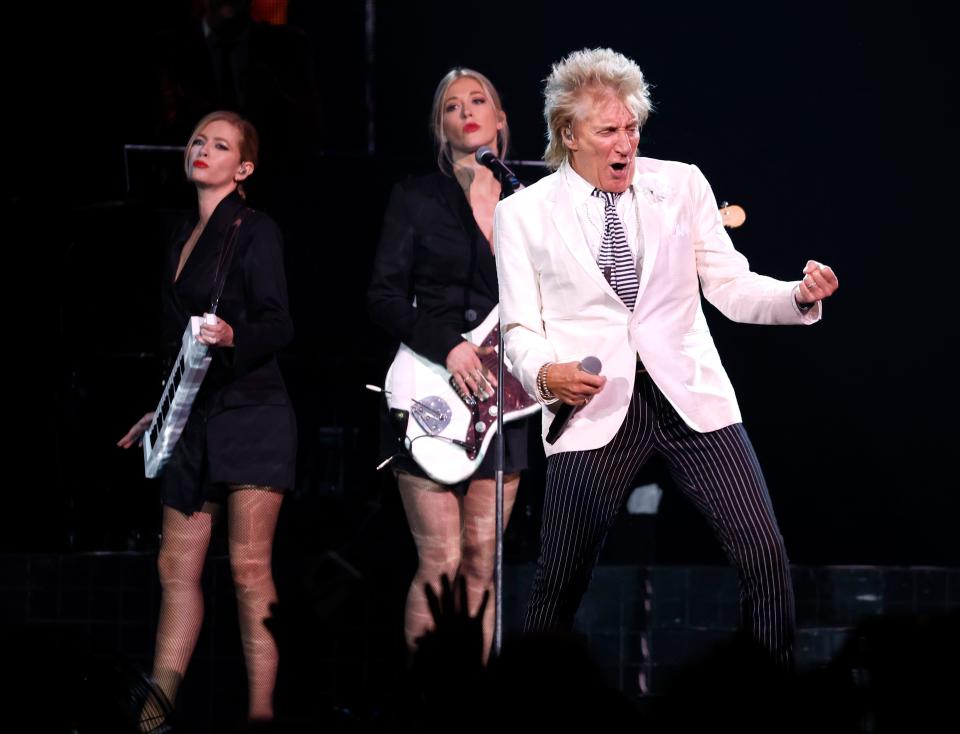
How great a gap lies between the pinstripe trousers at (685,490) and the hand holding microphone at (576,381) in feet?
0.79

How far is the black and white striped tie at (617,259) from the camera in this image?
370 centimetres

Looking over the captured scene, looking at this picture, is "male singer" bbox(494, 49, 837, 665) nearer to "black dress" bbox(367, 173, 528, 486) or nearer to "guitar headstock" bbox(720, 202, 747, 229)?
"guitar headstock" bbox(720, 202, 747, 229)

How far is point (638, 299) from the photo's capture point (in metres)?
3.64

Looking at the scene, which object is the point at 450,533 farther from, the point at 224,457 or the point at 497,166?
the point at 497,166

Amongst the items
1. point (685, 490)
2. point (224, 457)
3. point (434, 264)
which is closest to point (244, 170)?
point (434, 264)

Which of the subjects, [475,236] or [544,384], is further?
[475,236]

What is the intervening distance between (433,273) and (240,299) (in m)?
0.66

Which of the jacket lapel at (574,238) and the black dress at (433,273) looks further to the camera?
the black dress at (433,273)

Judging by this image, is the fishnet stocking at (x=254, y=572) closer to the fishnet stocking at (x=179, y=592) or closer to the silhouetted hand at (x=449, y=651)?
the fishnet stocking at (x=179, y=592)

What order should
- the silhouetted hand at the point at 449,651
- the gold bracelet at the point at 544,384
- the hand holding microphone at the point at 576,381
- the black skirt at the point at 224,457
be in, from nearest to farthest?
the silhouetted hand at the point at 449,651
the hand holding microphone at the point at 576,381
the gold bracelet at the point at 544,384
the black skirt at the point at 224,457

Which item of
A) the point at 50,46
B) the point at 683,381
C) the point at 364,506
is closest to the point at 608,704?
the point at 683,381

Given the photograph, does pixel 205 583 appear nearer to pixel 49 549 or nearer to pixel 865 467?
pixel 49 549

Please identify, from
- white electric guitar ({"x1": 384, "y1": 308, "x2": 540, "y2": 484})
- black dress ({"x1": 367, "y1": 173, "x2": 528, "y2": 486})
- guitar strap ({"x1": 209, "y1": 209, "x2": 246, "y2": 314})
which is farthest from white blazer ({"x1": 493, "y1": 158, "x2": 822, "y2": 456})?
guitar strap ({"x1": 209, "y1": 209, "x2": 246, "y2": 314})

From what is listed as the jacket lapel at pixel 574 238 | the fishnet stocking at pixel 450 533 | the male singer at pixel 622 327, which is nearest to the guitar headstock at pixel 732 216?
the male singer at pixel 622 327
